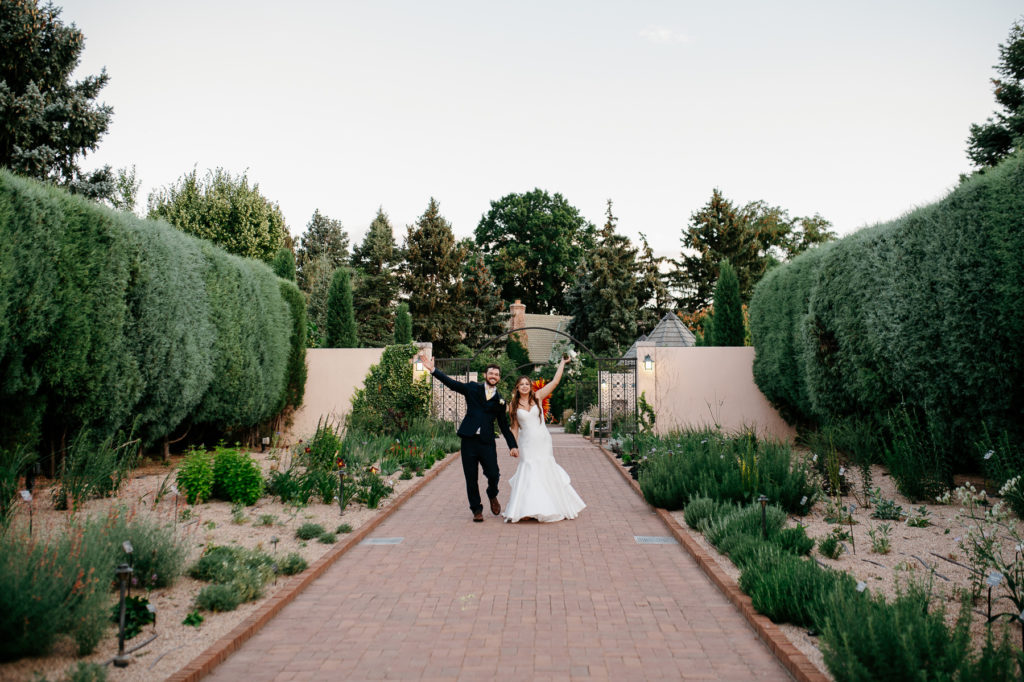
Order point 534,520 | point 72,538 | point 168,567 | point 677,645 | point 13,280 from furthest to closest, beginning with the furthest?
point 534,520 < point 13,280 < point 168,567 < point 72,538 < point 677,645

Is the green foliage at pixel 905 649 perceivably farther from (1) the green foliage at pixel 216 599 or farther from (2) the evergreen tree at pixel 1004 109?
(2) the evergreen tree at pixel 1004 109

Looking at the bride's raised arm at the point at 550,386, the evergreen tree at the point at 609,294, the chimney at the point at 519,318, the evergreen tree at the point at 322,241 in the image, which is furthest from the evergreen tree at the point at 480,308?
the bride's raised arm at the point at 550,386

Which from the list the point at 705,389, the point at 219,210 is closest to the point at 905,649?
the point at 705,389

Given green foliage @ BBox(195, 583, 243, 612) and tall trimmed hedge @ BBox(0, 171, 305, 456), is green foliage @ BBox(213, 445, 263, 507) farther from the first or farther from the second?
green foliage @ BBox(195, 583, 243, 612)

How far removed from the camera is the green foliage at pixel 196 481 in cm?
812

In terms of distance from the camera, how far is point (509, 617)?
15.2 feet

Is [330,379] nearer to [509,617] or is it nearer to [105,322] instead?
[105,322]

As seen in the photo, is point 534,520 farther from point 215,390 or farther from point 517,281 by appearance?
point 517,281

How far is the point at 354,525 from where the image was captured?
306 inches

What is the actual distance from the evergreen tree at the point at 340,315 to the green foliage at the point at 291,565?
19.8m

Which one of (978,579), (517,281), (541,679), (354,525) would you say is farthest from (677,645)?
(517,281)

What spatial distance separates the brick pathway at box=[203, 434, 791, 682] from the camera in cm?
377

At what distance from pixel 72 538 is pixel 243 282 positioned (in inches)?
417

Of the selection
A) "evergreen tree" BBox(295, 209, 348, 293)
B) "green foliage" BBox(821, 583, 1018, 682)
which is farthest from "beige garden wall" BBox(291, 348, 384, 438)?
"evergreen tree" BBox(295, 209, 348, 293)
